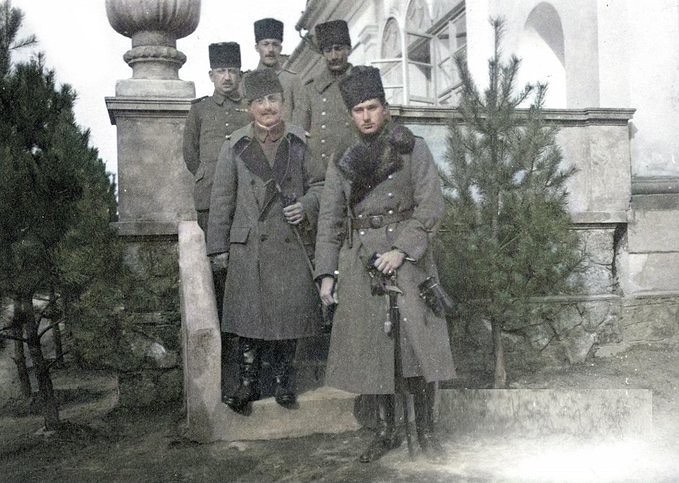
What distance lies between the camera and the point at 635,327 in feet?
22.4

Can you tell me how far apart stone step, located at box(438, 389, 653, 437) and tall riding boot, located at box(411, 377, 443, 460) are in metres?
0.43

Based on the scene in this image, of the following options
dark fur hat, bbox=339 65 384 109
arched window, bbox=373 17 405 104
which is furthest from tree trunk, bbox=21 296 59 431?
arched window, bbox=373 17 405 104

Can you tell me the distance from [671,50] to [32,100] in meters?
5.33

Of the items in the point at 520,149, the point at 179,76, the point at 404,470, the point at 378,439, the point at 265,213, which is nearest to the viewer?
the point at 404,470

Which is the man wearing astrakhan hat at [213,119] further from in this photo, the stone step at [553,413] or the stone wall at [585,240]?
the stone step at [553,413]

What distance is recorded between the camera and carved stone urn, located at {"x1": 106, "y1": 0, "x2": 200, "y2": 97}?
623 cm

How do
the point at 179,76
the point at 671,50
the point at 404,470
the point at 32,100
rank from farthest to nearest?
the point at 671,50
the point at 179,76
the point at 32,100
the point at 404,470

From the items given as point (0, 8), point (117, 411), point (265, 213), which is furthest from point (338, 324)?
point (0, 8)

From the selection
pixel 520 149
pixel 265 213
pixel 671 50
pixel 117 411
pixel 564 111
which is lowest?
pixel 117 411

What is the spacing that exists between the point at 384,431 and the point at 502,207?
212 centimetres

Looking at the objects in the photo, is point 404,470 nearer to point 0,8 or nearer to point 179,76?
point 179,76

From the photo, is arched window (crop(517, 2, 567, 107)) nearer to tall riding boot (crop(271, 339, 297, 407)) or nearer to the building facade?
the building facade

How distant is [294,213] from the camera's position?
4535 mm

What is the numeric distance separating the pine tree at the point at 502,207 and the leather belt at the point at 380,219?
160cm
